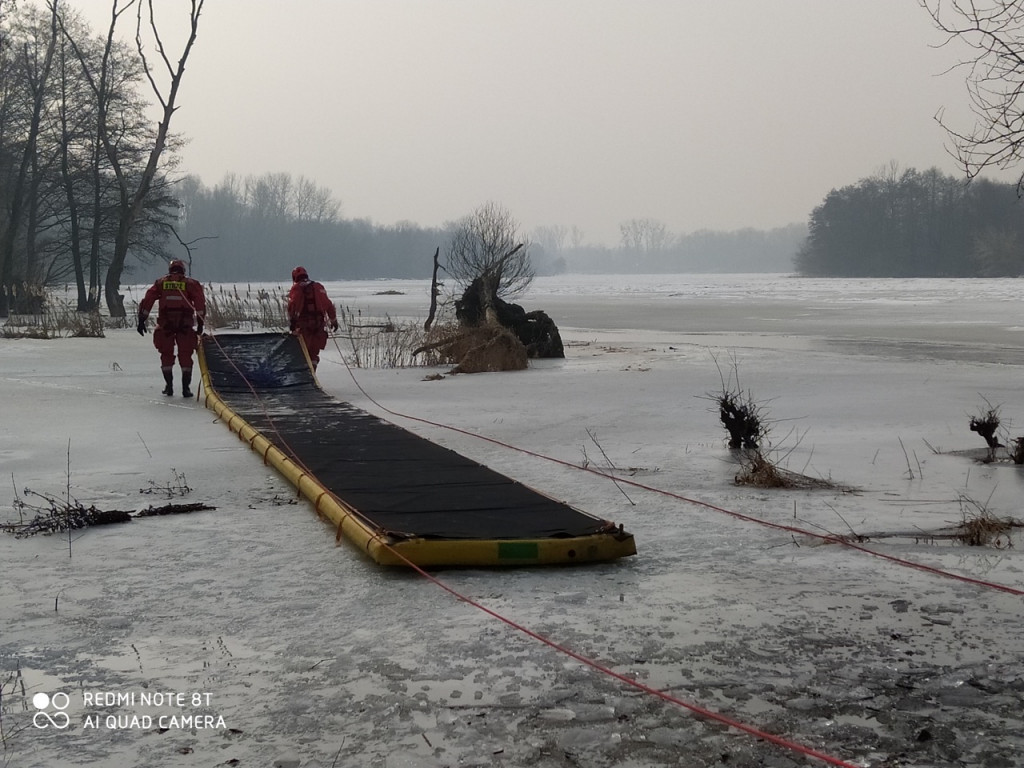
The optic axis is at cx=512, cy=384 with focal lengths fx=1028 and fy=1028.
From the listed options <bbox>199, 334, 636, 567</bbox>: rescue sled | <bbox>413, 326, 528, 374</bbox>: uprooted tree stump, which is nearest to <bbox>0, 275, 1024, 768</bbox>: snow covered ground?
<bbox>199, 334, 636, 567</bbox>: rescue sled

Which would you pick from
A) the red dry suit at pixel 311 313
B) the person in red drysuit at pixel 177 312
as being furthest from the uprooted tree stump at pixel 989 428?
the person in red drysuit at pixel 177 312

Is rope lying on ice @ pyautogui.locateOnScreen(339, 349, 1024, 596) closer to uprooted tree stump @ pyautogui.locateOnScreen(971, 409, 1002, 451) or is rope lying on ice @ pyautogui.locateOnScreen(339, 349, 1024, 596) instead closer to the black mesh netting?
the black mesh netting

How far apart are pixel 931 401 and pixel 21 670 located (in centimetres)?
994

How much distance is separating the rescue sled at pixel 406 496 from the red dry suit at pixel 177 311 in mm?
1317

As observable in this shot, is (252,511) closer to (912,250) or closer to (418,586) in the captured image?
(418,586)

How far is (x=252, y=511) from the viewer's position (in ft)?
20.1

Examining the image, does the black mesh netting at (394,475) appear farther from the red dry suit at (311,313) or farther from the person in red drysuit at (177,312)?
the red dry suit at (311,313)

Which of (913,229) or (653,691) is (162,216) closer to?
(653,691)

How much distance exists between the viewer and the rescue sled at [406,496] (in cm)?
486

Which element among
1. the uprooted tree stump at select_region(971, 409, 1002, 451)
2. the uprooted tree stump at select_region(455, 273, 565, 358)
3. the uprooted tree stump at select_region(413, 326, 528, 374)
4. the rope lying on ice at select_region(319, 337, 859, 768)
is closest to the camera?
the rope lying on ice at select_region(319, 337, 859, 768)

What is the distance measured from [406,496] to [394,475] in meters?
0.70

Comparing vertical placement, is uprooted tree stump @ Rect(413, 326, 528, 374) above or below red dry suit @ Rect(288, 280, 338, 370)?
below

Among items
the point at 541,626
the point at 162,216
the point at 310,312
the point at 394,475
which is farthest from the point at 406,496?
the point at 162,216

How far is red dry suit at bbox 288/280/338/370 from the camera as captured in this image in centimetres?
1295
